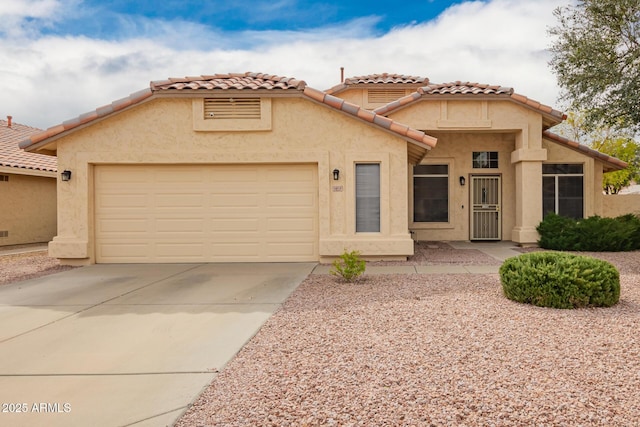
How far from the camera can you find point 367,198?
10.3 m

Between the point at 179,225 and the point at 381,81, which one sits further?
the point at 381,81

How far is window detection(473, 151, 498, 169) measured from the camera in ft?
49.0

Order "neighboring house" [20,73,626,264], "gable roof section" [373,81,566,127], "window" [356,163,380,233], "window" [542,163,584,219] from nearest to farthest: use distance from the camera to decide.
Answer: "neighboring house" [20,73,626,264], "window" [356,163,380,233], "gable roof section" [373,81,566,127], "window" [542,163,584,219]

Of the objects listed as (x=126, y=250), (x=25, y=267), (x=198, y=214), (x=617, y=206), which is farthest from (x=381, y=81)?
(x=25, y=267)

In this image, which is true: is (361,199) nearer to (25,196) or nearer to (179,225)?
(179,225)

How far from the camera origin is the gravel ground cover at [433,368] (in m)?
2.97

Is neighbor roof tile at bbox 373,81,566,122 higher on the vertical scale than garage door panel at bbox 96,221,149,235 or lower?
higher

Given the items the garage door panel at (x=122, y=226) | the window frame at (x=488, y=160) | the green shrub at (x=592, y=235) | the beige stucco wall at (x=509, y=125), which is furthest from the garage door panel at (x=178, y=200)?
the green shrub at (x=592, y=235)

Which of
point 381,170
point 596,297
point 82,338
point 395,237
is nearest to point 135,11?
point 381,170

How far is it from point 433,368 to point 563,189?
13.0 m

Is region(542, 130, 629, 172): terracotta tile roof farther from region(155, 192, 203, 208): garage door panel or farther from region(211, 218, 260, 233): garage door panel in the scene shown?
region(155, 192, 203, 208): garage door panel

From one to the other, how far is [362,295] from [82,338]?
3.94 m

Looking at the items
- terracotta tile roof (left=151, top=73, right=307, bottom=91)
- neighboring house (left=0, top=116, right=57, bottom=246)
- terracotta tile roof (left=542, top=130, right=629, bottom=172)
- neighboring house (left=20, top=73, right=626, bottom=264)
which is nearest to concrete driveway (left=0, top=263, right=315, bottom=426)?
neighboring house (left=20, top=73, right=626, bottom=264)

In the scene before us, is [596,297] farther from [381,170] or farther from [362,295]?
[381,170]
